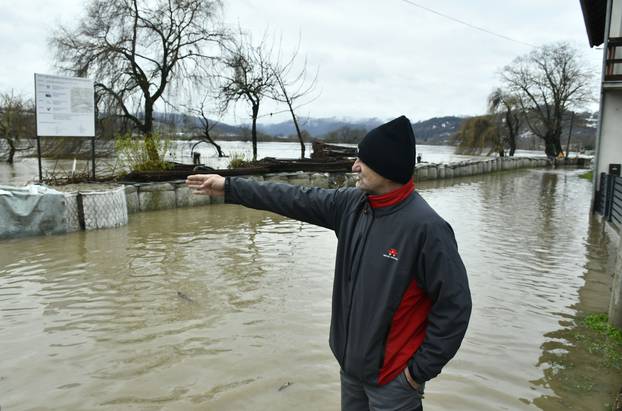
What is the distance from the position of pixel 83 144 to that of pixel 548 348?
702 inches

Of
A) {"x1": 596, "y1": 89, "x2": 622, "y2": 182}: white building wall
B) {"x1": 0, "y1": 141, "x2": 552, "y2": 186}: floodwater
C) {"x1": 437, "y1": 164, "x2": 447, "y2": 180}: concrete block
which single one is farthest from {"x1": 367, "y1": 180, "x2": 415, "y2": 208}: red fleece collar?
{"x1": 437, "y1": 164, "x2": 447, "y2": 180}: concrete block

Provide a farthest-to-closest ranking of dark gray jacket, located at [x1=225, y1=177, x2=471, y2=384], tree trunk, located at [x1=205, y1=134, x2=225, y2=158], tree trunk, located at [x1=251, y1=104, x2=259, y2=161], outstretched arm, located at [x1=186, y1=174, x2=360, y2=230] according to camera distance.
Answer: tree trunk, located at [x1=205, y1=134, x2=225, y2=158]
tree trunk, located at [x1=251, y1=104, x2=259, y2=161]
outstretched arm, located at [x1=186, y1=174, x2=360, y2=230]
dark gray jacket, located at [x1=225, y1=177, x2=471, y2=384]

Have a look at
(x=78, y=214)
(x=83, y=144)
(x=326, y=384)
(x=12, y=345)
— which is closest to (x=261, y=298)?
(x=326, y=384)

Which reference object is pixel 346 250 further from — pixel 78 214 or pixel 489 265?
pixel 78 214

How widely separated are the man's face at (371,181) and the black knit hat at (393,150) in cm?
2

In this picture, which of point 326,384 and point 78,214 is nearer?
point 326,384

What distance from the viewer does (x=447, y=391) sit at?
366 centimetres

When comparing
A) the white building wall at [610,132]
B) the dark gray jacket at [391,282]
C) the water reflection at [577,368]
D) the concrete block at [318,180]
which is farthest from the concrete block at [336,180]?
the dark gray jacket at [391,282]

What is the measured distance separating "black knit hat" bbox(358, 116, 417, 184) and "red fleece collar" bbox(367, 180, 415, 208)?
0.10 ft

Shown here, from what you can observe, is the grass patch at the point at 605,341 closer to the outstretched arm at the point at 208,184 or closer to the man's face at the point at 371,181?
the man's face at the point at 371,181

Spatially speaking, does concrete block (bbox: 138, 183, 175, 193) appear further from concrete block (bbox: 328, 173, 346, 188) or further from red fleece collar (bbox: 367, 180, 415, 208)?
red fleece collar (bbox: 367, 180, 415, 208)

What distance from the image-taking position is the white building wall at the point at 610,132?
1234 centimetres

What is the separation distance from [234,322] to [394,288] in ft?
10.6

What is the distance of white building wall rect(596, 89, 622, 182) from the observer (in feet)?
40.5
